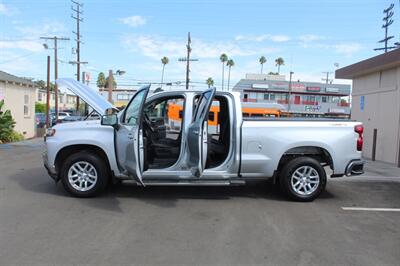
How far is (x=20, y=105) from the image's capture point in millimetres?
23484

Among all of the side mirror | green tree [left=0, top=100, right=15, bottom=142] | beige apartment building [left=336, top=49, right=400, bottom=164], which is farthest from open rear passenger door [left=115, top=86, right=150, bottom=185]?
green tree [left=0, top=100, right=15, bottom=142]

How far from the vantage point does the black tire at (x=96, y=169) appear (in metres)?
6.95

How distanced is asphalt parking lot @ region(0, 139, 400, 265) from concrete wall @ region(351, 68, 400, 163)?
6.03 meters

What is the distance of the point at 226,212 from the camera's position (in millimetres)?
6289

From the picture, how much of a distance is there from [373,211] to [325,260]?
266cm

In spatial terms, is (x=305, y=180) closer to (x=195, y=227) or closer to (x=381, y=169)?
(x=195, y=227)

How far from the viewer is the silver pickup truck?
6.84 m

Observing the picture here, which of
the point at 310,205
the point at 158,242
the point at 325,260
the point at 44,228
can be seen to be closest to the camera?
the point at 325,260

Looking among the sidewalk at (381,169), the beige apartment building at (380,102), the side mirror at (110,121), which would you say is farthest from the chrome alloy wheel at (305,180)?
the beige apartment building at (380,102)

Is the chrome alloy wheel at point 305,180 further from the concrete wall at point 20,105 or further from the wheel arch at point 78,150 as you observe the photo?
the concrete wall at point 20,105

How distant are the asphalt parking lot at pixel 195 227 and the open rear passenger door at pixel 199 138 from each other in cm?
71

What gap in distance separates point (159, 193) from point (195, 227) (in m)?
2.16

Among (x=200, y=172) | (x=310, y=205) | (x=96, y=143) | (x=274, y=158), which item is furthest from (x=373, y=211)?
(x=96, y=143)

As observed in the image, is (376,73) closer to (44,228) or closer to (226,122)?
(226,122)
